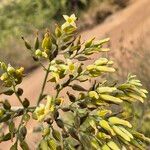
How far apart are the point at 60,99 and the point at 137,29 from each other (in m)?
8.72

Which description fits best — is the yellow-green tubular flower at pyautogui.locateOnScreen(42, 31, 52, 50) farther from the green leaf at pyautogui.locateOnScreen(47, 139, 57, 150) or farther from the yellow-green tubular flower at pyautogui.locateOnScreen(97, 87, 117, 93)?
the green leaf at pyautogui.locateOnScreen(47, 139, 57, 150)

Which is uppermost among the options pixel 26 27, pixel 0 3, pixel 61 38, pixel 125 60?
pixel 0 3

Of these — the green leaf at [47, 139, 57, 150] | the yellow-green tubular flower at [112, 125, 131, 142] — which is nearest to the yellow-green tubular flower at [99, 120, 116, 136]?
the yellow-green tubular flower at [112, 125, 131, 142]

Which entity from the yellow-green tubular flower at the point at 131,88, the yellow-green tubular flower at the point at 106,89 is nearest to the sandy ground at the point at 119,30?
the yellow-green tubular flower at the point at 131,88

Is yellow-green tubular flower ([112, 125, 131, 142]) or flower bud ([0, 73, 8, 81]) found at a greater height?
flower bud ([0, 73, 8, 81])

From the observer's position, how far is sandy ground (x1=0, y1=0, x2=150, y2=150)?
10688 millimetres

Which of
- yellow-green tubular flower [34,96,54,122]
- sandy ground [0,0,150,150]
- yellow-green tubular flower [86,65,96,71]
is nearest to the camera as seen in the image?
yellow-green tubular flower [34,96,54,122]

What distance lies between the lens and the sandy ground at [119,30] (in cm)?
1069

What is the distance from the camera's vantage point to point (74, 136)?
277 centimetres

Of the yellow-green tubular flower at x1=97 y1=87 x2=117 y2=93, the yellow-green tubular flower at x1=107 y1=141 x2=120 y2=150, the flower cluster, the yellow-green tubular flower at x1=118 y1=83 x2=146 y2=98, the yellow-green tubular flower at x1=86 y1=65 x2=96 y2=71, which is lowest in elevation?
the yellow-green tubular flower at x1=107 y1=141 x2=120 y2=150

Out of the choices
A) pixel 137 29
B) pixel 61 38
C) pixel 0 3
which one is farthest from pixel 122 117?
pixel 0 3

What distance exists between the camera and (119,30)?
11.6 m

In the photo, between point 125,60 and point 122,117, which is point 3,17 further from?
point 122,117

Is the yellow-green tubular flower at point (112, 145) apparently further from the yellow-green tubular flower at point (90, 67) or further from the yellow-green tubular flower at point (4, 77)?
the yellow-green tubular flower at point (4, 77)
